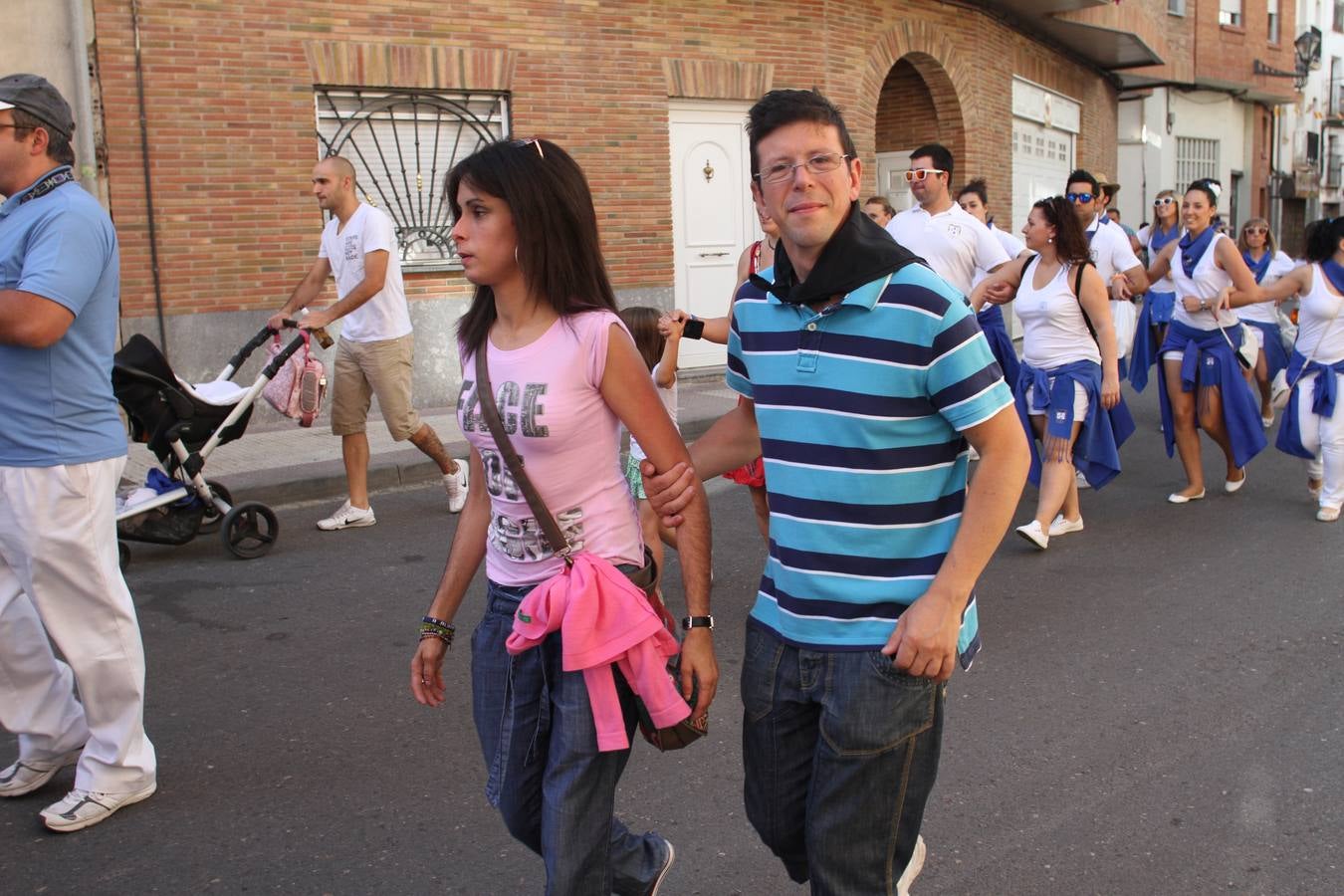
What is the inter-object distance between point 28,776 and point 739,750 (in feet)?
7.16

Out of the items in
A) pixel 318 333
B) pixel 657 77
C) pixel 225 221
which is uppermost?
pixel 657 77

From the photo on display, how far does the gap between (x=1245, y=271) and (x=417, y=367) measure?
286 inches

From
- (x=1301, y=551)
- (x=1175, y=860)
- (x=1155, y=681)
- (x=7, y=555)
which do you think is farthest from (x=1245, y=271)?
(x=7, y=555)

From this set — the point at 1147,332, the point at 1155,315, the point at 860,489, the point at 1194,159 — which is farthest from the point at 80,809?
the point at 1194,159

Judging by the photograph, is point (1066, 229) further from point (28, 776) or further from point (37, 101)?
point (28, 776)

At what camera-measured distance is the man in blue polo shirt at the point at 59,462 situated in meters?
3.43

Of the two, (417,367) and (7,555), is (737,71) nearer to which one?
(417,367)

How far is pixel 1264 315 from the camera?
10.2m

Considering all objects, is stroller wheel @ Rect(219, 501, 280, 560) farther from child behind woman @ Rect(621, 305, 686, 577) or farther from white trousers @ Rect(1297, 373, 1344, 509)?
white trousers @ Rect(1297, 373, 1344, 509)

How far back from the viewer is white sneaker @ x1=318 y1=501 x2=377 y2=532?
7.53m

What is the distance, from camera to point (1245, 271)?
798 centimetres

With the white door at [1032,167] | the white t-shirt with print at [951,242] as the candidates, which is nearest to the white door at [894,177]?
the white door at [1032,167]

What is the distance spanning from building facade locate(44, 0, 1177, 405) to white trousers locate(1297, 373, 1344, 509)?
279 inches

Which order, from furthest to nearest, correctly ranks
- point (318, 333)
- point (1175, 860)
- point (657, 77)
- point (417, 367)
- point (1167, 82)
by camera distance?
point (1167, 82), point (657, 77), point (417, 367), point (318, 333), point (1175, 860)
